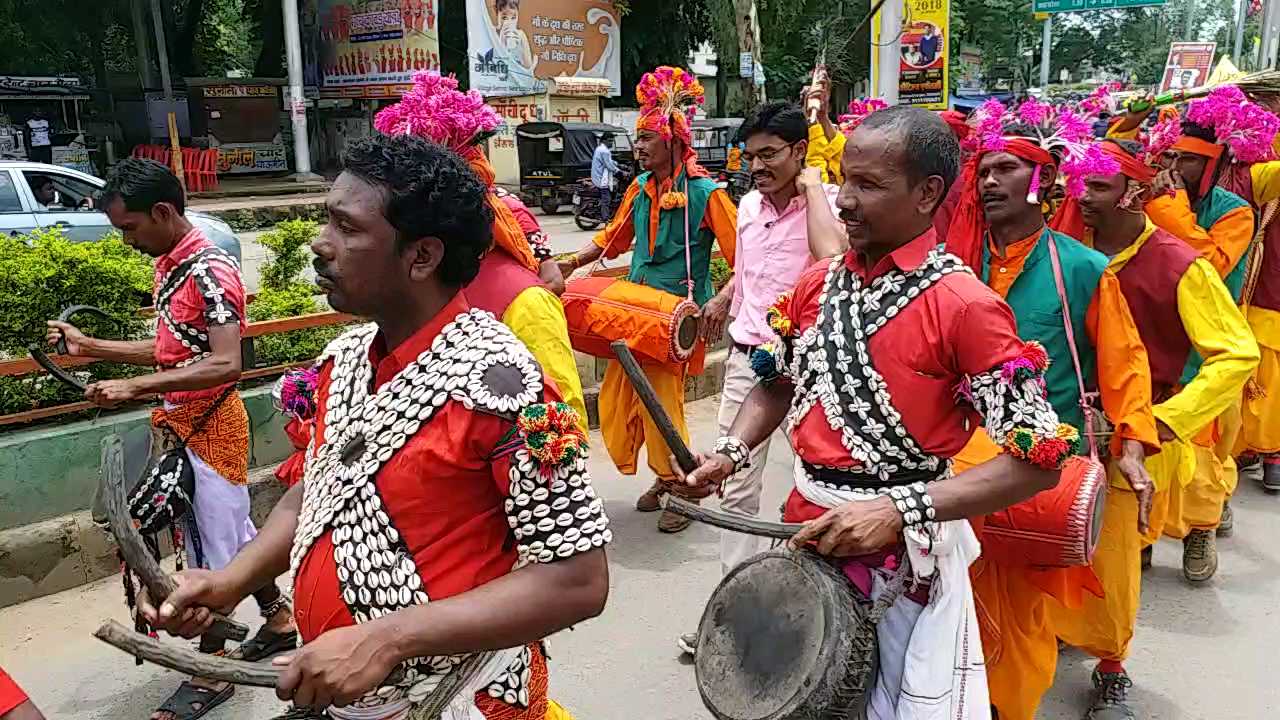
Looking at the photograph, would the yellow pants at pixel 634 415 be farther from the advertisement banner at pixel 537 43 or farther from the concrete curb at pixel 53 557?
the advertisement banner at pixel 537 43

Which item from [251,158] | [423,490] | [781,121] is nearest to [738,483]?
[781,121]

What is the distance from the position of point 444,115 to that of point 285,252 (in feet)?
10.1

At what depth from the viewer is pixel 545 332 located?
332 centimetres

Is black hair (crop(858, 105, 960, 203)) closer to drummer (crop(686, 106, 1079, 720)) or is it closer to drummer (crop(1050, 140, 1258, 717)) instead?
drummer (crop(686, 106, 1079, 720))

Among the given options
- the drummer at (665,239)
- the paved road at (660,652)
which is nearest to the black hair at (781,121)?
the drummer at (665,239)

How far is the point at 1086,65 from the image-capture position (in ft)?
184

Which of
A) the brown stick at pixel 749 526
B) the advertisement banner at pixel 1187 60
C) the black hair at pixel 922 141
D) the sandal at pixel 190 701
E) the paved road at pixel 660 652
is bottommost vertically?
the paved road at pixel 660 652

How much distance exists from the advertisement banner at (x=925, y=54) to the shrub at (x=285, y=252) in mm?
6061

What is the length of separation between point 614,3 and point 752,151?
2169cm

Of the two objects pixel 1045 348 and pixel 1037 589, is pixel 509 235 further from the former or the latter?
pixel 1037 589

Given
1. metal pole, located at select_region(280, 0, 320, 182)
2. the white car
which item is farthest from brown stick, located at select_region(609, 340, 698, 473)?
metal pole, located at select_region(280, 0, 320, 182)

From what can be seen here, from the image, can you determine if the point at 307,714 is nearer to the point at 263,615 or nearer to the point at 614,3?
the point at 263,615

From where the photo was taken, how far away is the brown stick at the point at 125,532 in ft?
5.54

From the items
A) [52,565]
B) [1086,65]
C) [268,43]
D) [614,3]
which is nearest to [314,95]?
[268,43]
